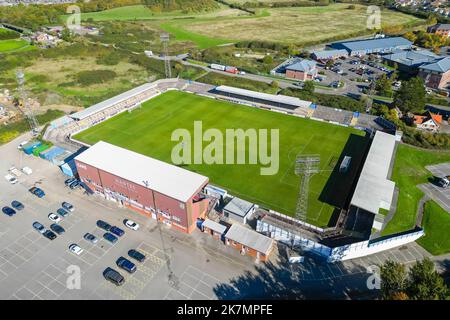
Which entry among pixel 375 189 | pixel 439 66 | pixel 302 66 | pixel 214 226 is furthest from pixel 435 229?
pixel 439 66

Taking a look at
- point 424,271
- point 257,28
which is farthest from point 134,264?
point 257,28

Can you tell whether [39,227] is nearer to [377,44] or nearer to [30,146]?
[30,146]

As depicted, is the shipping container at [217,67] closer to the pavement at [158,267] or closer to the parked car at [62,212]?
the pavement at [158,267]

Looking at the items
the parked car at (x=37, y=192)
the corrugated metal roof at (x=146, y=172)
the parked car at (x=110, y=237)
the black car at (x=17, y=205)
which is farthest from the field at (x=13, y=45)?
the parked car at (x=110, y=237)

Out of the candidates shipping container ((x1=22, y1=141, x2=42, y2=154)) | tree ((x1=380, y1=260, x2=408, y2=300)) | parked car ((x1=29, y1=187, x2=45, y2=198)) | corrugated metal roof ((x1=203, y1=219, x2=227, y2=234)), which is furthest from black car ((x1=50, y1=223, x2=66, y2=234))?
tree ((x1=380, y1=260, x2=408, y2=300))

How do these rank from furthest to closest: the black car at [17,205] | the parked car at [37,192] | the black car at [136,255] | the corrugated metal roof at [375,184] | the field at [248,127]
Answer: the field at [248,127] < the parked car at [37,192] < the black car at [17,205] < the corrugated metal roof at [375,184] < the black car at [136,255]

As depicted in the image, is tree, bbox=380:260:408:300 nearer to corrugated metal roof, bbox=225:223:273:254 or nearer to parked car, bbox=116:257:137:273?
corrugated metal roof, bbox=225:223:273:254
